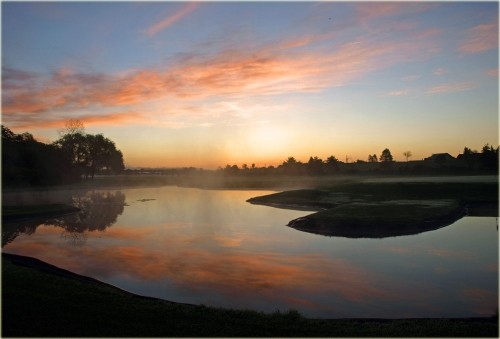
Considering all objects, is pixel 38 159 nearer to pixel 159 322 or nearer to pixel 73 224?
pixel 73 224

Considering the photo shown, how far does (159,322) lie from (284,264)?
15.8m

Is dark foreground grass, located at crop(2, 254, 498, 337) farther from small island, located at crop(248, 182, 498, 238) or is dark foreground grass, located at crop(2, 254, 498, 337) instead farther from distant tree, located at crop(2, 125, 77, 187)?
distant tree, located at crop(2, 125, 77, 187)

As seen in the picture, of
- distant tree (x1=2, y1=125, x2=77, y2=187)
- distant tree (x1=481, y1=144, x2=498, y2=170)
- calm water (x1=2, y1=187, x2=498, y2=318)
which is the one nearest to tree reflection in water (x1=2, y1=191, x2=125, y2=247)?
calm water (x1=2, y1=187, x2=498, y2=318)

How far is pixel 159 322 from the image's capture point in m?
15.6

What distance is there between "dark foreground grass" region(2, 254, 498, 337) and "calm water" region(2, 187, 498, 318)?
3225 mm

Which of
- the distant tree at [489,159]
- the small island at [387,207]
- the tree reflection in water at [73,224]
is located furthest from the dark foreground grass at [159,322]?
the distant tree at [489,159]

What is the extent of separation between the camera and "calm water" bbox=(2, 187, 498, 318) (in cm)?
2111

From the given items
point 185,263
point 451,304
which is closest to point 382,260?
point 451,304

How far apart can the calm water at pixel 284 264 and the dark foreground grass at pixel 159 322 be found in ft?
10.6

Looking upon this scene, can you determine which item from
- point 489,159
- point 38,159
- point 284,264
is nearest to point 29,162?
point 38,159

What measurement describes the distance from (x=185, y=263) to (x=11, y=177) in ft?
309

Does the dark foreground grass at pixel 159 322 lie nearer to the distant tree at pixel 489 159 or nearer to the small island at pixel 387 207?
the small island at pixel 387 207

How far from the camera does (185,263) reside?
30141 millimetres

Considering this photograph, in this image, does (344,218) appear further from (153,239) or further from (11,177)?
(11,177)
